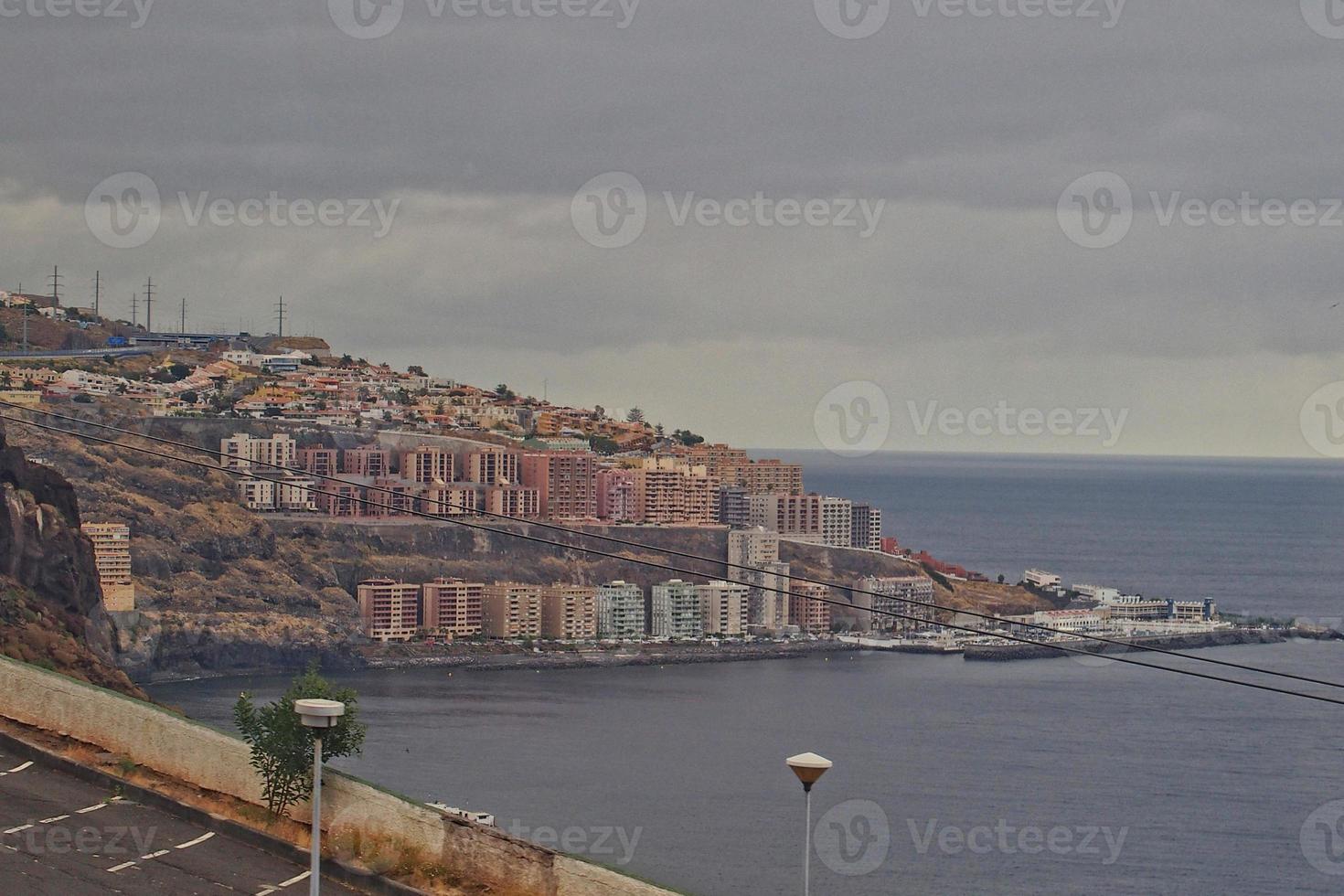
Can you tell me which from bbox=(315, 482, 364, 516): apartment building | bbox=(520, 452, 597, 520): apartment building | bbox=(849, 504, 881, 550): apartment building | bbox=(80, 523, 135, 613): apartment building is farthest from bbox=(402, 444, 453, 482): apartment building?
bbox=(849, 504, 881, 550): apartment building

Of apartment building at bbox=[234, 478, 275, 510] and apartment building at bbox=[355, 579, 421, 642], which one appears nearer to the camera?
apartment building at bbox=[355, 579, 421, 642]

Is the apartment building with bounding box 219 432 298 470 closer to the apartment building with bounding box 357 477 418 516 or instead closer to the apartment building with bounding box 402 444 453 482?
the apartment building with bounding box 357 477 418 516

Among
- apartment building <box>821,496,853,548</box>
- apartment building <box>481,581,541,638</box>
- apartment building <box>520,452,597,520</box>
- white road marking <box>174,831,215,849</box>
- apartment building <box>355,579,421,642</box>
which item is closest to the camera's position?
white road marking <box>174,831,215,849</box>

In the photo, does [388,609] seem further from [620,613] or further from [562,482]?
[562,482]

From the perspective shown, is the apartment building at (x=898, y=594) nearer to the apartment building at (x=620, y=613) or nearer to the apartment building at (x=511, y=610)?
the apartment building at (x=620, y=613)

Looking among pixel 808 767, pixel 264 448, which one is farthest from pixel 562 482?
pixel 808 767

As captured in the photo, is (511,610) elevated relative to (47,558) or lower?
lower

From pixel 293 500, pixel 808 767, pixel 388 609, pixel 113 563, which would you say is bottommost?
pixel 388 609
